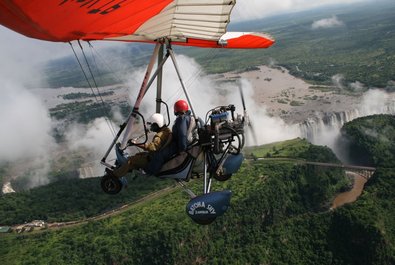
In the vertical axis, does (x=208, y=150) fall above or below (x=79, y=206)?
above

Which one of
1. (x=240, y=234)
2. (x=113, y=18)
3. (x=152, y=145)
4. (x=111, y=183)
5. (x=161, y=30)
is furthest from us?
(x=240, y=234)

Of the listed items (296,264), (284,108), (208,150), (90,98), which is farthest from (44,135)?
(208,150)

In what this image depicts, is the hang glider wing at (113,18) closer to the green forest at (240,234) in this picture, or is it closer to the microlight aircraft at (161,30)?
the microlight aircraft at (161,30)

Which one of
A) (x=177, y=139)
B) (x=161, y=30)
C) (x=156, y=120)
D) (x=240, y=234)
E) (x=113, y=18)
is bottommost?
(x=240, y=234)

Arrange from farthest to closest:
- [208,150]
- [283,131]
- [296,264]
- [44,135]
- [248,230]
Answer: [44,135] → [283,131] → [248,230] → [296,264] → [208,150]

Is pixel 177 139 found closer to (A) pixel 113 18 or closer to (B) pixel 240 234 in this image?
(A) pixel 113 18

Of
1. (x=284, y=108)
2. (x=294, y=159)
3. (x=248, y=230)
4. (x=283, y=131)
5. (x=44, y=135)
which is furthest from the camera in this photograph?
(x=44, y=135)

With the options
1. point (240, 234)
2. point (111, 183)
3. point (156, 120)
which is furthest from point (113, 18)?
point (240, 234)

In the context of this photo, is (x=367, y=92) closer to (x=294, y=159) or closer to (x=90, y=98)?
(x=294, y=159)
